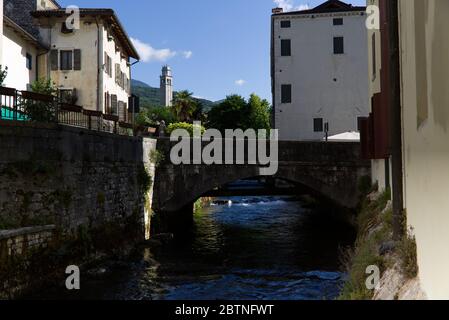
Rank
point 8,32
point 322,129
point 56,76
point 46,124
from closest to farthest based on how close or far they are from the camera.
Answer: point 46,124 < point 8,32 < point 56,76 < point 322,129

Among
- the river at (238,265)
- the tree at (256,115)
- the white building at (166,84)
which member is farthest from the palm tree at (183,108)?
the white building at (166,84)

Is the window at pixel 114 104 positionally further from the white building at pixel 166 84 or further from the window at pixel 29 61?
the white building at pixel 166 84

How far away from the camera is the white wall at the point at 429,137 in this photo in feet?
17.3

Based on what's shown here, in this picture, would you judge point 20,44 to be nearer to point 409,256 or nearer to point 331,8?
point 331,8

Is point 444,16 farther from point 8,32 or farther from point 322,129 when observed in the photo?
point 322,129

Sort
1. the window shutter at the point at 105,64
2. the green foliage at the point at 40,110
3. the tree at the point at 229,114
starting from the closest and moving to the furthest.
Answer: the green foliage at the point at 40,110, the window shutter at the point at 105,64, the tree at the point at 229,114

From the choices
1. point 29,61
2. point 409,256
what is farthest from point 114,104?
point 409,256

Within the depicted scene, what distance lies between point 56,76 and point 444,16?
26500 millimetres

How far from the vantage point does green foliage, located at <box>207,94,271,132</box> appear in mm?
55125

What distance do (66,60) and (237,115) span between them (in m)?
29.4

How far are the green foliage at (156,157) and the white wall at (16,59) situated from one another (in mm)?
8677
